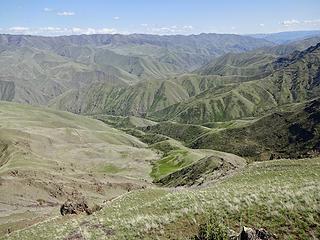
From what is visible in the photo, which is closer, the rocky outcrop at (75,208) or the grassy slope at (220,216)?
the grassy slope at (220,216)

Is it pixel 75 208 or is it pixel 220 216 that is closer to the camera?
pixel 220 216

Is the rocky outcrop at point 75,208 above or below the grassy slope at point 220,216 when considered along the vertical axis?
below

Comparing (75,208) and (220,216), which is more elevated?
(220,216)

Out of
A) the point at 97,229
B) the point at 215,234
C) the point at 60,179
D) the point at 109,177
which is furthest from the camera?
the point at 109,177

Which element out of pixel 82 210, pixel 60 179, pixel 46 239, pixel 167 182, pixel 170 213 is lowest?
pixel 167 182

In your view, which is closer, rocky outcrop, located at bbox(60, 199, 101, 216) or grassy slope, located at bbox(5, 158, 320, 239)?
grassy slope, located at bbox(5, 158, 320, 239)

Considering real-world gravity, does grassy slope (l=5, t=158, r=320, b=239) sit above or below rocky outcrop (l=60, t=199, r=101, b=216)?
above

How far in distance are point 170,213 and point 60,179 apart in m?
109

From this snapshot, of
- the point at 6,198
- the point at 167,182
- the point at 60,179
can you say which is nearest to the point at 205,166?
the point at 167,182

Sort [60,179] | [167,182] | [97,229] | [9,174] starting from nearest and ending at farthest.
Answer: [97,229] → [9,174] → [60,179] → [167,182]

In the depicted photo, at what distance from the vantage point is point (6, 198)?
4279 inches

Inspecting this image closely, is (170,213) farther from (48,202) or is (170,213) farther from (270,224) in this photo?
(48,202)

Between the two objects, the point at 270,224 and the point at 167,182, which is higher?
the point at 270,224

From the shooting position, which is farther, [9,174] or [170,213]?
[9,174]
